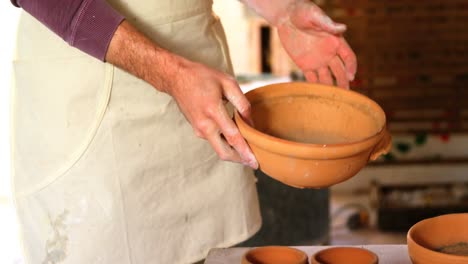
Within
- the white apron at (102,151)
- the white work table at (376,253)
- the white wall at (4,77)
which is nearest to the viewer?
the white work table at (376,253)

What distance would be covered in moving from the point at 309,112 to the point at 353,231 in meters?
2.79

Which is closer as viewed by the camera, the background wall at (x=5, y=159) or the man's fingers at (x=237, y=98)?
the man's fingers at (x=237, y=98)

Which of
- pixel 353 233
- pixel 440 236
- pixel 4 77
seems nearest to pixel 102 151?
pixel 440 236

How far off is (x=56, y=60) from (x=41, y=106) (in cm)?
10

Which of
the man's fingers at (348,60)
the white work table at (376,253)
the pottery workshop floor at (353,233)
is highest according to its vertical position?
the man's fingers at (348,60)

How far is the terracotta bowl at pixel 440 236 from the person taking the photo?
141 cm

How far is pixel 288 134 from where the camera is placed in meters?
1.57

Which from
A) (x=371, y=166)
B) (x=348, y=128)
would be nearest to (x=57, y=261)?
(x=348, y=128)

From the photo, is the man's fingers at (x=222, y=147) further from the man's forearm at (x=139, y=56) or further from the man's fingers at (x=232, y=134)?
the man's forearm at (x=139, y=56)

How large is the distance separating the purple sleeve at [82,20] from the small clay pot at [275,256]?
46 centimetres

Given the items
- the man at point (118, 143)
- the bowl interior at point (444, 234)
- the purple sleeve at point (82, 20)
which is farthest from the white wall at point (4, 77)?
the bowl interior at point (444, 234)

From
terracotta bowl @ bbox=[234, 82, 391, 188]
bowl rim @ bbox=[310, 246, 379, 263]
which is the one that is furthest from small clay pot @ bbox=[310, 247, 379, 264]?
terracotta bowl @ bbox=[234, 82, 391, 188]

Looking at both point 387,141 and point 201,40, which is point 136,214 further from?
point 387,141

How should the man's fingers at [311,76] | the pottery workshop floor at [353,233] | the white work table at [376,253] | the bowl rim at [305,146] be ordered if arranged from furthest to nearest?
the pottery workshop floor at [353,233] → the man's fingers at [311,76] → the white work table at [376,253] → the bowl rim at [305,146]
